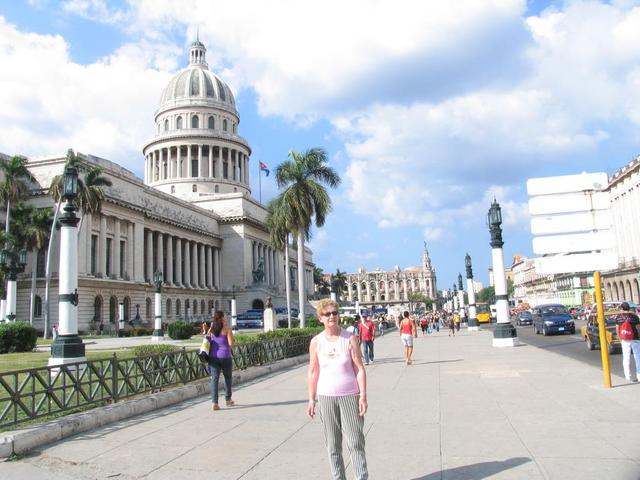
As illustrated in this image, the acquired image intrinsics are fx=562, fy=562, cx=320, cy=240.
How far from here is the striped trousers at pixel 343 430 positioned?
5.26 m

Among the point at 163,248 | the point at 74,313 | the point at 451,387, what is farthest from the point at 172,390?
the point at 163,248

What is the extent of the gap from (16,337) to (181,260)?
50.8m

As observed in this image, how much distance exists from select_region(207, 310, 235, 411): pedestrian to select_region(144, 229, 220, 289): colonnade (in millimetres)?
58893

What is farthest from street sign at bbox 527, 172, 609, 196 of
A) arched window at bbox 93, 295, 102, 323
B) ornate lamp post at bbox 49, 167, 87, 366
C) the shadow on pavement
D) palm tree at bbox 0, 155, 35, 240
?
arched window at bbox 93, 295, 102, 323

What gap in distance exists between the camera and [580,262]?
36.0 ft

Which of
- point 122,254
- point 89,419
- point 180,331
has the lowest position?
point 89,419

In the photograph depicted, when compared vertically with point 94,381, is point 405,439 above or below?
below

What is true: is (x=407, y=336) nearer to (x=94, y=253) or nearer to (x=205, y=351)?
(x=205, y=351)

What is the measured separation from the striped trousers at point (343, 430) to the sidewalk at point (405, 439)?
102cm

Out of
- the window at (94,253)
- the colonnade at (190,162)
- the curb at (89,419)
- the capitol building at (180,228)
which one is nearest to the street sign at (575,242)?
the curb at (89,419)

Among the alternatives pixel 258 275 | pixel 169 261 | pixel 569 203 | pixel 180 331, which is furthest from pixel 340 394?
pixel 258 275

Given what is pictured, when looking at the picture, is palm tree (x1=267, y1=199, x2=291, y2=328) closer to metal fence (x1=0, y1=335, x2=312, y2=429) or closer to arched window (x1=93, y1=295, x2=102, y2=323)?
metal fence (x1=0, y1=335, x2=312, y2=429)

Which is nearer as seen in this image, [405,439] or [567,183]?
[405,439]

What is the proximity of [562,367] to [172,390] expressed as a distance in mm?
10389
